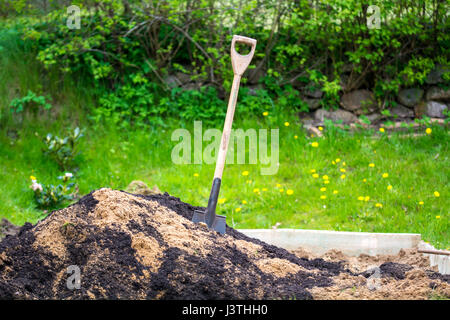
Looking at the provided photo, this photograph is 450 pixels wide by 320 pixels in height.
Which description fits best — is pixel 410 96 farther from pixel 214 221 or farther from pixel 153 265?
pixel 153 265

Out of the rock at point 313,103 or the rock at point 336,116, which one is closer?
the rock at point 336,116

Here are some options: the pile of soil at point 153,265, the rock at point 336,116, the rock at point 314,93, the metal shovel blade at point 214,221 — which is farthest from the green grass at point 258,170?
the pile of soil at point 153,265

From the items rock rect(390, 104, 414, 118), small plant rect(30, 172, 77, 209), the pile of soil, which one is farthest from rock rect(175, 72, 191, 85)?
the pile of soil

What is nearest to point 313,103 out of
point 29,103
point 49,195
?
point 49,195

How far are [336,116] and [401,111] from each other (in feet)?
2.58

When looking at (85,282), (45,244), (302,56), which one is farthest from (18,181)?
(302,56)

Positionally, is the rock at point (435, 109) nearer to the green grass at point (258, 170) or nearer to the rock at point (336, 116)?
the green grass at point (258, 170)

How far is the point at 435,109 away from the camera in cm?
573

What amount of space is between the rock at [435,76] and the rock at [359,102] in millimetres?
661

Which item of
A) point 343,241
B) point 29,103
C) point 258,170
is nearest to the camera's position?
point 343,241

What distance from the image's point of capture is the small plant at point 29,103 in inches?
212

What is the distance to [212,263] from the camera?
240 centimetres

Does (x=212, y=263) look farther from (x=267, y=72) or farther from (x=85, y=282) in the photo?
(x=267, y=72)
